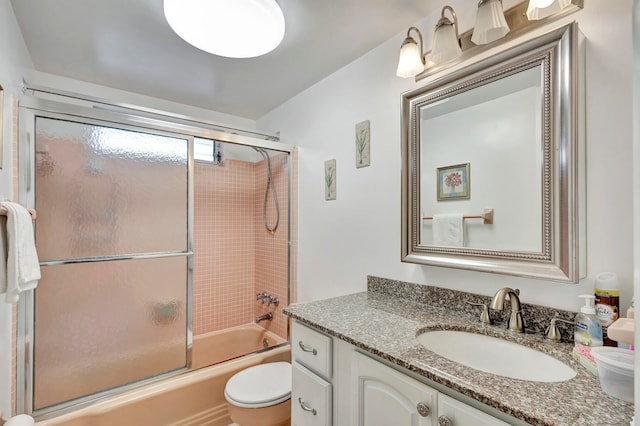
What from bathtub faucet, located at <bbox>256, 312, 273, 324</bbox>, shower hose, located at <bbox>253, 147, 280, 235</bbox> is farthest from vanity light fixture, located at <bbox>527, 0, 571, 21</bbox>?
bathtub faucet, located at <bbox>256, 312, 273, 324</bbox>

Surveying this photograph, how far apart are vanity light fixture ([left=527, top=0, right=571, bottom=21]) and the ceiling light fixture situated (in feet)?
3.21

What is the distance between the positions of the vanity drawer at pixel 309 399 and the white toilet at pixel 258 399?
0.88 ft

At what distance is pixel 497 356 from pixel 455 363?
0.34 m

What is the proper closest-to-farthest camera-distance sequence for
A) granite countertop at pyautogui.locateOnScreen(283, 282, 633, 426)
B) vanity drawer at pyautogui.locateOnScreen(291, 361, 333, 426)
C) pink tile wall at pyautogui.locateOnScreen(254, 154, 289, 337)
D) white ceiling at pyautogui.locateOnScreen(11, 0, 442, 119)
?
granite countertop at pyautogui.locateOnScreen(283, 282, 633, 426) < vanity drawer at pyautogui.locateOnScreen(291, 361, 333, 426) < white ceiling at pyautogui.locateOnScreen(11, 0, 442, 119) < pink tile wall at pyautogui.locateOnScreen(254, 154, 289, 337)

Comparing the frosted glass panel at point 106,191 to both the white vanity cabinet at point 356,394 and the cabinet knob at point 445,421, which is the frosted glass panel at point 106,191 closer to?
the white vanity cabinet at point 356,394

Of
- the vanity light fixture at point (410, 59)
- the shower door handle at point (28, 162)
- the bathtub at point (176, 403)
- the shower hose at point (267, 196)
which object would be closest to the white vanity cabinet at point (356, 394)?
the bathtub at point (176, 403)

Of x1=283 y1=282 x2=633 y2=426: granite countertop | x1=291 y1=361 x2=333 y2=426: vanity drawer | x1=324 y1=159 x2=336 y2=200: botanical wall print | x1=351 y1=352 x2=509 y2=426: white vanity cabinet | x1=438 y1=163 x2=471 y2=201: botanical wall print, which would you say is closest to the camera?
x1=283 y1=282 x2=633 y2=426: granite countertop

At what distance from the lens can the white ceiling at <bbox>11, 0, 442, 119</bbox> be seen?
1453 mm

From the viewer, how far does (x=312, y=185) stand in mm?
2291

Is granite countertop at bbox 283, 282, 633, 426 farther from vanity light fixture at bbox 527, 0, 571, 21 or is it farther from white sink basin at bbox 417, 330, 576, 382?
vanity light fixture at bbox 527, 0, 571, 21

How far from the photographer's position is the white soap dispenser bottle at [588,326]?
0.89 m

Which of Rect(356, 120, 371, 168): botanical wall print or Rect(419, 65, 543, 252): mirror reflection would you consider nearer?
Rect(419, 65, 543, 252): mirror reflection

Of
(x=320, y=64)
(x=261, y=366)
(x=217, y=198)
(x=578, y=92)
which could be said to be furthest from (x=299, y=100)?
(x=261, y=366)

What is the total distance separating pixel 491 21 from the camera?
1.12 metres
